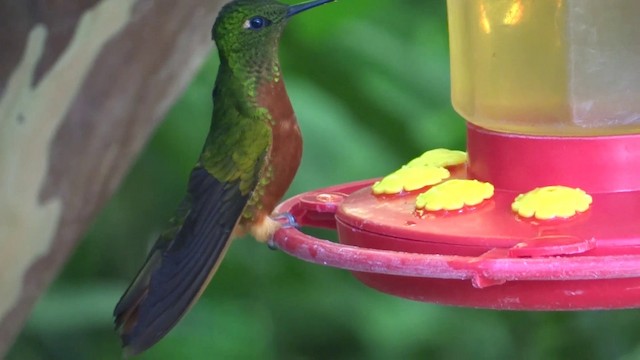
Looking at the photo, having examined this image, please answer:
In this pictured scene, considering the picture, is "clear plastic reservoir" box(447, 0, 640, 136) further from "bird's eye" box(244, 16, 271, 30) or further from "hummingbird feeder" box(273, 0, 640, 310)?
"bird's eye" box(244, 16, 271, 30)

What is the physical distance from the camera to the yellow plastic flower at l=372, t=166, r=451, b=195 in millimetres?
1564

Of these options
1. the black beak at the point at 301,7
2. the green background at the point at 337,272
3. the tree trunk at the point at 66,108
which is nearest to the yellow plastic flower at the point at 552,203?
the black beak at the point at 301,7

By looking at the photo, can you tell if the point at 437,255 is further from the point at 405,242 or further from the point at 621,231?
the point at 621,231

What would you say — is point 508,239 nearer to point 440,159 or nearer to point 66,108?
point 440,159

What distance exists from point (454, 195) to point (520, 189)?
13 cm

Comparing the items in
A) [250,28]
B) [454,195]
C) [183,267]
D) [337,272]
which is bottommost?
[337,272]

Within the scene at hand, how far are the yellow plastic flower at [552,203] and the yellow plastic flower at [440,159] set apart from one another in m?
0.36

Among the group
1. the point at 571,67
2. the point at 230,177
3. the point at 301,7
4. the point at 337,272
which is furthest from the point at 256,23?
the point at 337,272

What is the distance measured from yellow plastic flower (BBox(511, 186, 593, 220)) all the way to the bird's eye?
84 centimetres

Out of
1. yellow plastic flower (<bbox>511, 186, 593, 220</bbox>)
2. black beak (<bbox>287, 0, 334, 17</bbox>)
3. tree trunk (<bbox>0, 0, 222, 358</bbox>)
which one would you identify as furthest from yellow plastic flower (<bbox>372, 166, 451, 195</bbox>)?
tree trunk (<bbox>0, 0, 222, 358</bbox>)

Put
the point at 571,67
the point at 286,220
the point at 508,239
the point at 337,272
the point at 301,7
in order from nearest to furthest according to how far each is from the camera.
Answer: the point at 508,239, the point at 571,67, the point at 286,220, the point at 301,7, the point at 337,272

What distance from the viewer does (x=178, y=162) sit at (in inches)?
112

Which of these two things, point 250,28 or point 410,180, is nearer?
point 410,180

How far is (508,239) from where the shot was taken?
124 centimetres
